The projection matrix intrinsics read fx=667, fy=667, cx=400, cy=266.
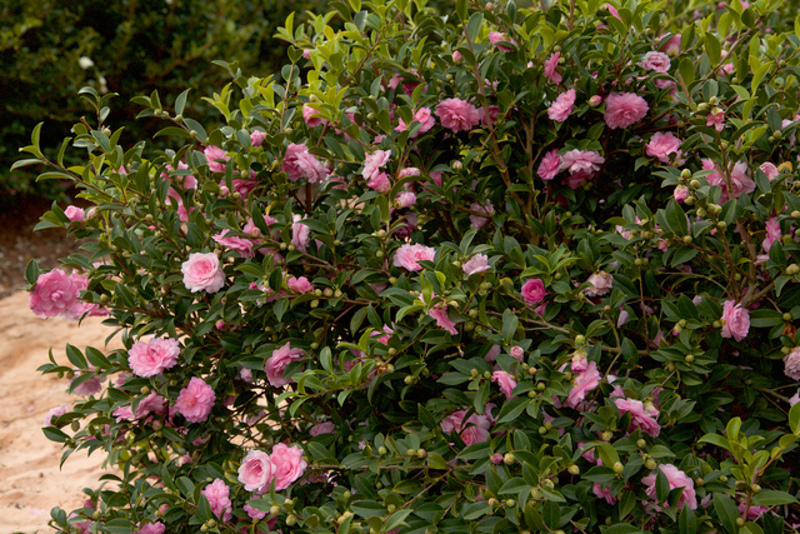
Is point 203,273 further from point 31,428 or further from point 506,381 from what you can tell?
point 31,428

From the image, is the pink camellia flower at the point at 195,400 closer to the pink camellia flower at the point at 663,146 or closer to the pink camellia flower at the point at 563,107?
the pink camellia flower at the point at 563,107

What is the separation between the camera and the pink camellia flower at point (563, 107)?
1576mm

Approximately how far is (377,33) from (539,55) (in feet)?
1.43

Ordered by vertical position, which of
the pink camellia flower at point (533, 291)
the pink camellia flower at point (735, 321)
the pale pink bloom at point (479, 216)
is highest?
the pink camellia flower at point (735, 321)

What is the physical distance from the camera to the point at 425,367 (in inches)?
55.8

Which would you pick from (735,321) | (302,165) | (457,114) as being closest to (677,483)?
(735,321)

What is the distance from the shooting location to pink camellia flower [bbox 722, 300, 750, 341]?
1329 millimetres

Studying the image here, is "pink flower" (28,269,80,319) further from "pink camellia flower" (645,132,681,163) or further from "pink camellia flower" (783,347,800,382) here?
"pink camellia flower" (783,347,800,382)

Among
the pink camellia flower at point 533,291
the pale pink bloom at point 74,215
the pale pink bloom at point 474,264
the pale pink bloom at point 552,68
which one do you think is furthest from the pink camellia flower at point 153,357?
the pale pink bloom at point 552,68

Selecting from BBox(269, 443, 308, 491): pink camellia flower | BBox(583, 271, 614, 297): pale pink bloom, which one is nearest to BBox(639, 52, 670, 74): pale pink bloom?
BBox(583, 271, 614, 297): pale pink bloom

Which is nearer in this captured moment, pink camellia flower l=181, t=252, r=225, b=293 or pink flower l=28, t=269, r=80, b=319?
pink camellia flower l=181, t=252, r=225, b=293

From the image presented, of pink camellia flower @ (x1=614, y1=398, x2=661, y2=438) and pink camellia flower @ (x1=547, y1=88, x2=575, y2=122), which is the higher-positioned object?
pink camellia flower @ (x1=547, y1=88, x2=575, y2=122)

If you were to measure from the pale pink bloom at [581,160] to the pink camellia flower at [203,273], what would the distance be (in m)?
0.85

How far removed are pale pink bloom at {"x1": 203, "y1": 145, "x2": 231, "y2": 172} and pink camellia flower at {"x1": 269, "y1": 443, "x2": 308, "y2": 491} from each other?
72cm
